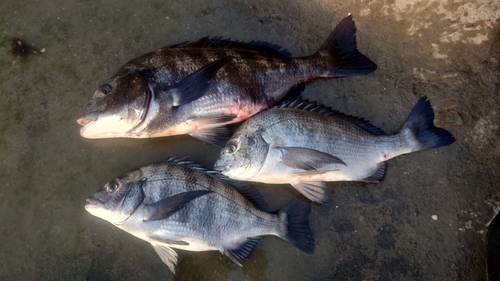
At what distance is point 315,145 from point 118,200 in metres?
1.57

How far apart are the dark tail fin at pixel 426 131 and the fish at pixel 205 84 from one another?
60 cm

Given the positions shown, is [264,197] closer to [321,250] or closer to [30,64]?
[321,250]

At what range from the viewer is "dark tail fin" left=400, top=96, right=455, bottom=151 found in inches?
107

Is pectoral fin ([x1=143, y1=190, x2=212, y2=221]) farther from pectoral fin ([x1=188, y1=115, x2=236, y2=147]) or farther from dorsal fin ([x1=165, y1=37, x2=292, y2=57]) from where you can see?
dorsal fin ([x1=165, y1=37, x2=292, y2=57])

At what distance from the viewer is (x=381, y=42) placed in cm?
317

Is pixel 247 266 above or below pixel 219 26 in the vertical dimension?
below

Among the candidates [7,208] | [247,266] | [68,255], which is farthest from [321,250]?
[7,208]

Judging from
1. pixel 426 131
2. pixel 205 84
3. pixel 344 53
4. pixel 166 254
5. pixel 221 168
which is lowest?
pixel 166 254

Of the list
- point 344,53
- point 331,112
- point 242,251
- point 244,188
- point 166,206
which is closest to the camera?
point 166,206

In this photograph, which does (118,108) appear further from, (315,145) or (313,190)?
(313,190)

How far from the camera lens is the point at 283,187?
2.87 meters

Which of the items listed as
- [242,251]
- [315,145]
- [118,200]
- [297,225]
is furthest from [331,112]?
[118,200]

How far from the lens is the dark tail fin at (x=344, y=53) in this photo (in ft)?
9.64

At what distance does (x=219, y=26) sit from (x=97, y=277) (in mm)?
2492
